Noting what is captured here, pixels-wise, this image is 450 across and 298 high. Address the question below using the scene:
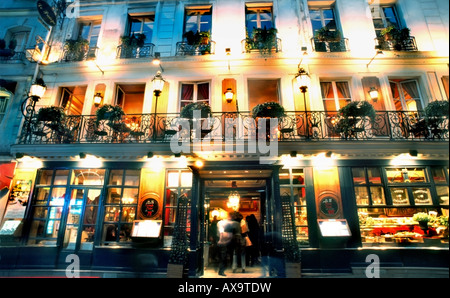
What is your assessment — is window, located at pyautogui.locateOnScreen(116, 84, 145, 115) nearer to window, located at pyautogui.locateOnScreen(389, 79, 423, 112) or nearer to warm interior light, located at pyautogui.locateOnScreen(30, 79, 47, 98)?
warm interior light, located at pyautogui.locateOnScreen(30, 79, 47, 98)

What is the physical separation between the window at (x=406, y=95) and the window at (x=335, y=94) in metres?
1.75

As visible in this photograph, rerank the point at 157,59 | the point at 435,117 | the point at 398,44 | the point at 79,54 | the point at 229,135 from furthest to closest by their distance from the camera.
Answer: the point at 79,54
the point at 398,44
the point at 157,59
the point at 229,135
the point at 435,117

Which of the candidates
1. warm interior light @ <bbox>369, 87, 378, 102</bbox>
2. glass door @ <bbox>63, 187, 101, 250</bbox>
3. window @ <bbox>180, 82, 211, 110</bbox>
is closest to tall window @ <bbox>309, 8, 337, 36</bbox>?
warm interior light @ <bbox>369, 87, 378, 102</bbox>

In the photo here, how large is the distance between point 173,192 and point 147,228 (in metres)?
1.32

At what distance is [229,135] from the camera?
7531 millimetres

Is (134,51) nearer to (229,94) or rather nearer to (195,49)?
(195,49)

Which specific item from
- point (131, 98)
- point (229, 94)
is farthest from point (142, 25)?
point (229, 94)

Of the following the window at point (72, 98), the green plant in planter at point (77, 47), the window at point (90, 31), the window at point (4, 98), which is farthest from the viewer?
the window at point (90, 31)

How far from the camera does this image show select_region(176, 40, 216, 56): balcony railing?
29.2ft

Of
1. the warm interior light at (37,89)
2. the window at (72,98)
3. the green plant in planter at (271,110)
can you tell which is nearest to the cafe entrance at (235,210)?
the green plant in planter at (271,110)

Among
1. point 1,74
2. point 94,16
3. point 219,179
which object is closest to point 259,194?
point 219,179

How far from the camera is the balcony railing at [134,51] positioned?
9.13 metres

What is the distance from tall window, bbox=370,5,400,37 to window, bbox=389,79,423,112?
228 centimetres

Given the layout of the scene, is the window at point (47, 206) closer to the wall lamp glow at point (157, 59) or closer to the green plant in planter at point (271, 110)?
the wall lamp glow at point (157, 59)
